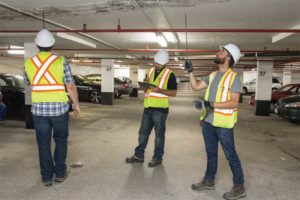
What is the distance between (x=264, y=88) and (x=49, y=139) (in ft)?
31.7

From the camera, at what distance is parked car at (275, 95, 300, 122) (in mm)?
8580

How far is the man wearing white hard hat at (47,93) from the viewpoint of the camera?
11.2 feet

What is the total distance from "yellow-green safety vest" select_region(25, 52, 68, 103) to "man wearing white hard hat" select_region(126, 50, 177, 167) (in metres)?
1.36

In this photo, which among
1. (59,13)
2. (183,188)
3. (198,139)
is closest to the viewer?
(183,188)

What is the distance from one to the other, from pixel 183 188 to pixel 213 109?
105cm

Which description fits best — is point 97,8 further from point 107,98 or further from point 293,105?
point 107,98

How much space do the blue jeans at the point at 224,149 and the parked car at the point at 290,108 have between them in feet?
20.0

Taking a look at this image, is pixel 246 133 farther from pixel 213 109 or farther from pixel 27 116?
pixel 27 116

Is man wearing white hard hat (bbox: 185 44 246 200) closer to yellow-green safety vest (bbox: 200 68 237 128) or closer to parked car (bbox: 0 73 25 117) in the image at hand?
yellow-green safety vest (bbox: 200 68 237 128)

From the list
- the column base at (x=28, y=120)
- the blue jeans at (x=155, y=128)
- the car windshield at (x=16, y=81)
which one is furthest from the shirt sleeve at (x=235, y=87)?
the car windshield at (x=16, y=81)

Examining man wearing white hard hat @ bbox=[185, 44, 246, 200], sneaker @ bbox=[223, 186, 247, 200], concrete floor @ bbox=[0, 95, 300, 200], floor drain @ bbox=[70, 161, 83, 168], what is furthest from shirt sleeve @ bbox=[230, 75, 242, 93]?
floor drain @ bbox=[70, 161, 83, 168]

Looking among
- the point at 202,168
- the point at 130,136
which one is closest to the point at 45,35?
the point at 202,168

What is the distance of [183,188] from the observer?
3.59 meters

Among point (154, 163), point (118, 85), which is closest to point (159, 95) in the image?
point (154, 163)
